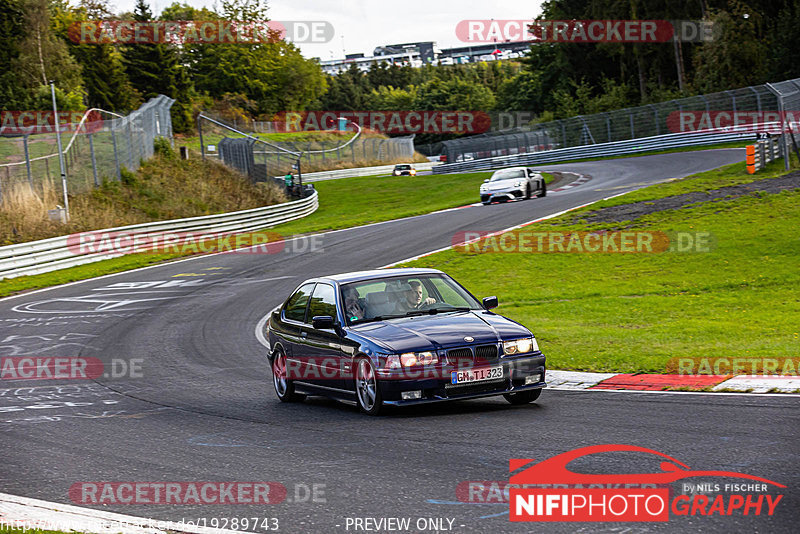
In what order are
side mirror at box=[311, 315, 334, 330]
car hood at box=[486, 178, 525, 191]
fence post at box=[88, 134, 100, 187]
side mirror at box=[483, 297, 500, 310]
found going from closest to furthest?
side mirror at box=[311, 315, 334, 330]
side mirror at box=[483, 297, 500, 310]
fence post at box=[88, 134, 100, 187]
car hood at box=[486, 178, 525, 191]

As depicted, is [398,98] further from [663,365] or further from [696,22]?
[663,365]

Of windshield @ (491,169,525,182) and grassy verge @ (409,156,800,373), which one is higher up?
windshield @ (491,169,525,182)

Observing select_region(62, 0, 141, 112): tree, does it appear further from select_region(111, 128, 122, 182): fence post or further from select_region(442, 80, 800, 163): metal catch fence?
select_region(111, 128, 122, 182): fence post

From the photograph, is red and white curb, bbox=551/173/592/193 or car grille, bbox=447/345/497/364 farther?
red and white curb, bbox=551/173/592/193

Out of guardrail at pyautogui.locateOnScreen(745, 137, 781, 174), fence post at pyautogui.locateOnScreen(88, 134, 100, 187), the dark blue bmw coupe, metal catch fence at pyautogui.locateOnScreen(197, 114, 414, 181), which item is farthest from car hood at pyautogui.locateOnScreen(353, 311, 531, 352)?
metal catch fence at pyautogui.locateOnScreen(197, 114, 414, 181)

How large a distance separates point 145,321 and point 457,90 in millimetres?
112079

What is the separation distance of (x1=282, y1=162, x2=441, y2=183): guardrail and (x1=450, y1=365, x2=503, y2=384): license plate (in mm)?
56042

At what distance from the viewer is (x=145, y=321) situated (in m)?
18.0

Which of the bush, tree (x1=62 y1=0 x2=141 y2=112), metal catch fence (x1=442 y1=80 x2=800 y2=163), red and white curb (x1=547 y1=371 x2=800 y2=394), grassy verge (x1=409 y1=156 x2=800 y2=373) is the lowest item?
grassy verge (x1=409 y1=156 x2=800 y2=373)

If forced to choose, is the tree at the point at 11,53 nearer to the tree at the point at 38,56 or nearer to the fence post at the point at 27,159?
the tree at the point at 38,56

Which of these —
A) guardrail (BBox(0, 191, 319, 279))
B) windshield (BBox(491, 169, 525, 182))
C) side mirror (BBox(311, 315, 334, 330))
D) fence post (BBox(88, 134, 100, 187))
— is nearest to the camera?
side mirror (BBox(311, 315, 334, 330))

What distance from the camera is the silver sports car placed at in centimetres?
3566

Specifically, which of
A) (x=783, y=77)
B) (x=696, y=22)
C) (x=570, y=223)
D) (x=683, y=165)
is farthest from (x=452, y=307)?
(x=696, y=22)

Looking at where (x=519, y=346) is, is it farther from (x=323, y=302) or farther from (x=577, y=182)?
(x=577, y=182)
